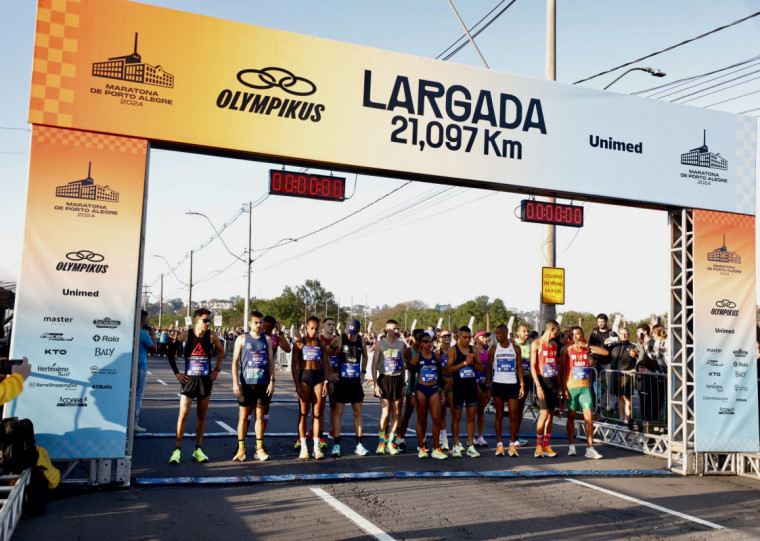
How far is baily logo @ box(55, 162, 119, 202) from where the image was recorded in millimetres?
7344

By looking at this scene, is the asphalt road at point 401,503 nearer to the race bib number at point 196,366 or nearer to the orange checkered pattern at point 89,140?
the race bib number at point 196,366

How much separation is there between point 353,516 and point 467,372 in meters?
4.28

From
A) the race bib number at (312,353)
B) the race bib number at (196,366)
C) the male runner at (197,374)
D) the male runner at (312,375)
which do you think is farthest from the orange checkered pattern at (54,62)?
the race bib number at (312,353)

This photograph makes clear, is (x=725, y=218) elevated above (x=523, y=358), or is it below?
above

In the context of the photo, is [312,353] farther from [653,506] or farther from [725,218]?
[725,218]

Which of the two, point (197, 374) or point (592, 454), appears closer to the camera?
point (197, 374)

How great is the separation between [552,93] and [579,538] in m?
6.38

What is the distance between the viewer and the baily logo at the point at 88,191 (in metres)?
7.34

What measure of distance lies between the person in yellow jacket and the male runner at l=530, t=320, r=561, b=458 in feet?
23.7

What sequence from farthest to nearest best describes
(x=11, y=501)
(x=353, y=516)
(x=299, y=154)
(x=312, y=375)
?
(x=312, y=375)
(x=299, y=154)
(x=353, y=516)
(x=11, y=501)

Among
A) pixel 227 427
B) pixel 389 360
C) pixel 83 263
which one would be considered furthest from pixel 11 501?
pixel 227 427

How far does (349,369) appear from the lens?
9.94 meters

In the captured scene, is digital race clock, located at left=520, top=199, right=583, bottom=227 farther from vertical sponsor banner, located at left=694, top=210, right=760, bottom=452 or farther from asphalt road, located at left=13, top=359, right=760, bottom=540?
asphalt road, located at left=13, top=359, right=760, bottom=540

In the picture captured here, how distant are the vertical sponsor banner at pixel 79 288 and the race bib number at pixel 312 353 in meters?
2.77
